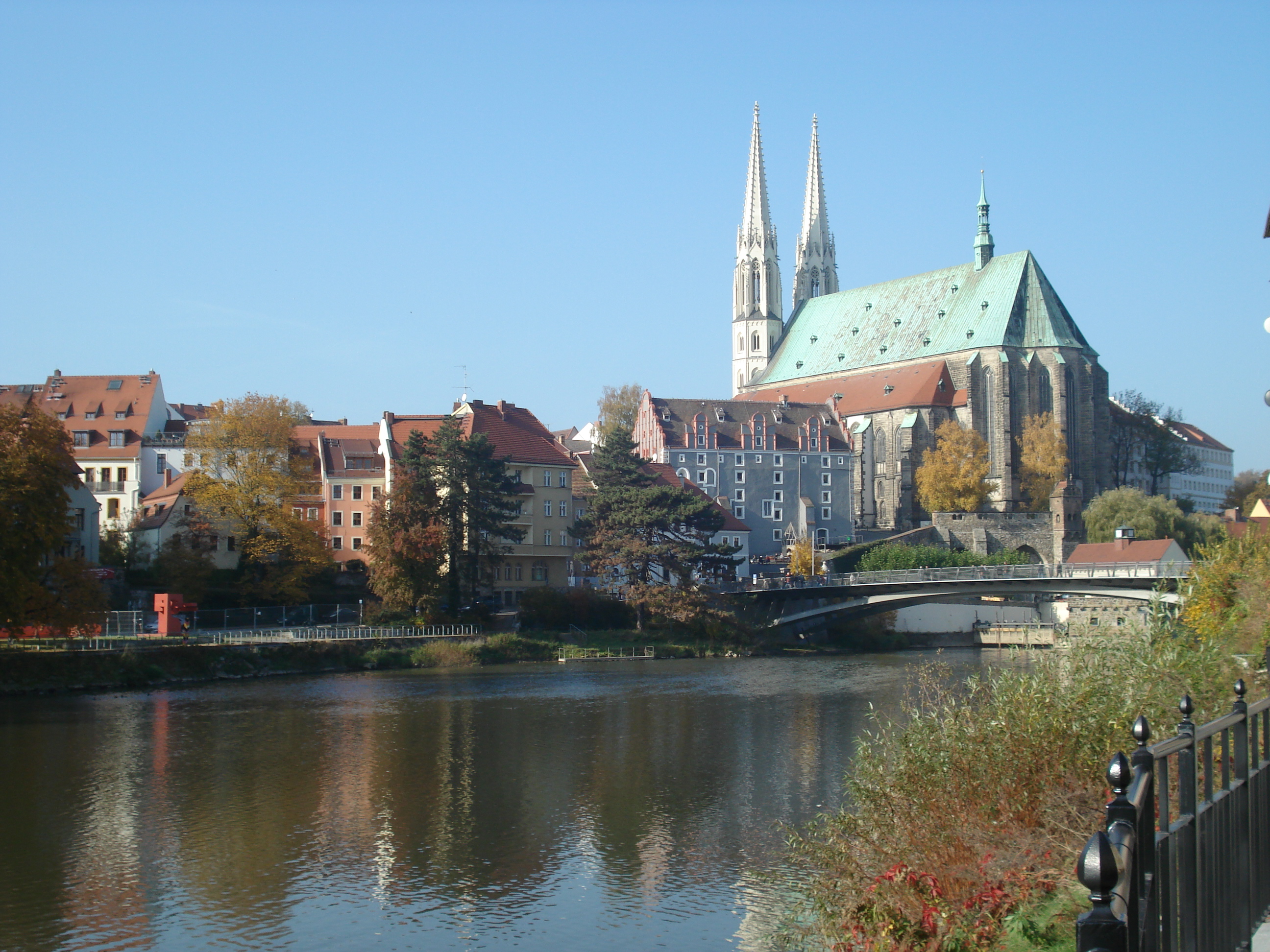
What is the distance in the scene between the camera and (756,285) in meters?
125

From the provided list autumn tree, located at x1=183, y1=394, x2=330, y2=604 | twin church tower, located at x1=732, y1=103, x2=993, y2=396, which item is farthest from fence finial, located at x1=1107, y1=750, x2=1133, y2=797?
twin church tower, located at x1=732, y1=103, x2=993, y2=396

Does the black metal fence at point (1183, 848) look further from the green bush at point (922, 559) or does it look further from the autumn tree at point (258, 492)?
the green bush at point (922, 559)

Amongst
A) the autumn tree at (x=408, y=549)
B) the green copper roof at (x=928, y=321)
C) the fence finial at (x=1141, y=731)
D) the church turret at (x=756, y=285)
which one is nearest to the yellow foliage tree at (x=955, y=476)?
the green copper roof at (x=928, y=321)

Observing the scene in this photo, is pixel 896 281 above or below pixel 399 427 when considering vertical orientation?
above

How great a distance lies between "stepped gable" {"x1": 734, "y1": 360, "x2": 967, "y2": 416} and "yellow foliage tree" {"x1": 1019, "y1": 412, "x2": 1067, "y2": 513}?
589 cm

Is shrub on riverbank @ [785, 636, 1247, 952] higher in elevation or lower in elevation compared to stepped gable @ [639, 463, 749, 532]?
lower

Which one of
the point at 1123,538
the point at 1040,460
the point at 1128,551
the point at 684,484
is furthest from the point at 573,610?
the point at 1040,460

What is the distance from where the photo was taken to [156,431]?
74750mm

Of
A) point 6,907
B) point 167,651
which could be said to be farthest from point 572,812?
point 167,651

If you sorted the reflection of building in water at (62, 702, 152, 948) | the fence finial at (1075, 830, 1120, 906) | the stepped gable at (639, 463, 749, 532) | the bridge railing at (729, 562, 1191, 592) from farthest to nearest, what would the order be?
the stepped gable at (639, 463, 749, 532) → the bridge railing at (729, 562, 1191, 592) → the reflection of building in water at (62, 702, 152, 948) → the fence finial at (1075, 830, 1120, 906)

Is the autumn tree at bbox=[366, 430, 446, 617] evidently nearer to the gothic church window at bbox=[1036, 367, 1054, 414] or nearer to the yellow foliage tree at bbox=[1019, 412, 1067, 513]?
the yellow foliage tree at bbox=[1019, 412, 1067, 513]

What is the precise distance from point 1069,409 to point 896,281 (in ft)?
71.4

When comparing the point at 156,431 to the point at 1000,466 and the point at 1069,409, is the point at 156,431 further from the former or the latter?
the point at 1069,409

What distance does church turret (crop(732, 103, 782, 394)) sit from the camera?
408 feet
